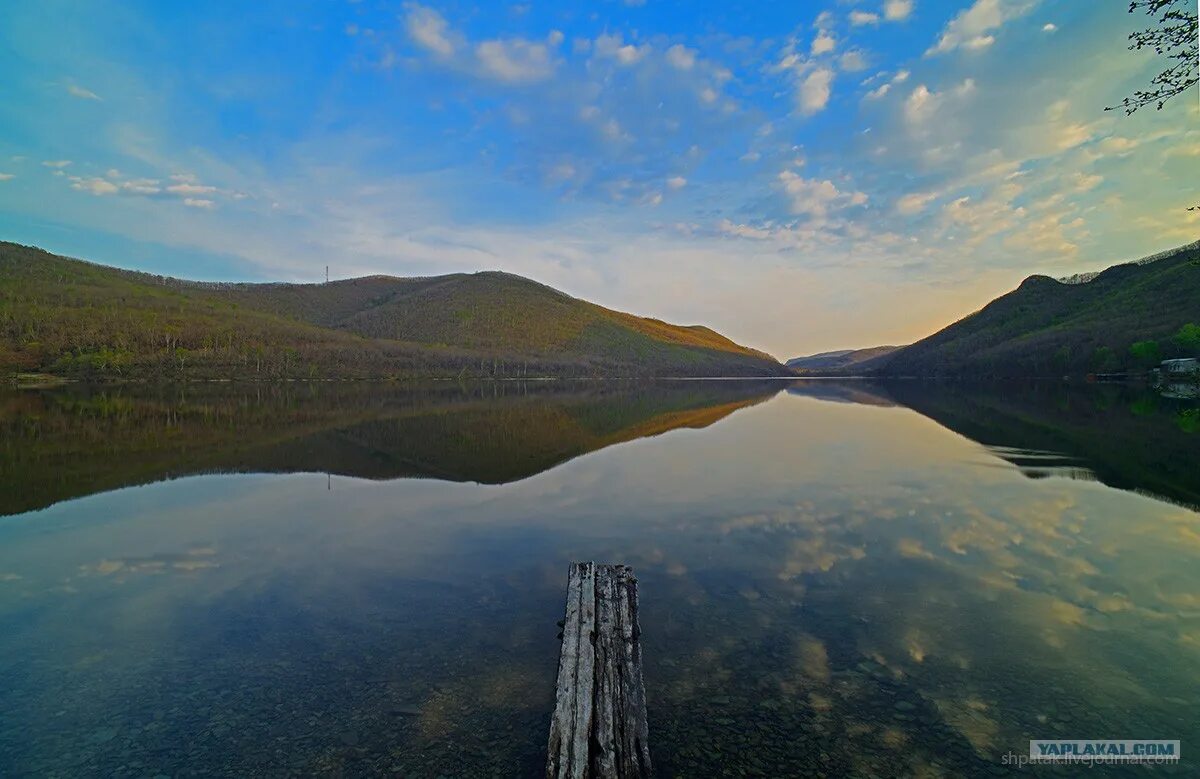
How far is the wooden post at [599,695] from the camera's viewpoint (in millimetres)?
6223

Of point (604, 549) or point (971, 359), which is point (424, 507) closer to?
point (604, 549)

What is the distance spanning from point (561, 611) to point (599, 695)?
4.36m

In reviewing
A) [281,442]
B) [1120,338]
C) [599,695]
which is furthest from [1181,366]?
[599,695]

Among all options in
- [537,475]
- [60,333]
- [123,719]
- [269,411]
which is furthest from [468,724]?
[60,333]

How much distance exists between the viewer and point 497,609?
11570 mm

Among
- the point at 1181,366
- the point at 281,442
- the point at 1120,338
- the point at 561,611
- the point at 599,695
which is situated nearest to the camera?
the point at 599,695

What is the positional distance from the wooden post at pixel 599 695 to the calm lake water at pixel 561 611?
0.67 m

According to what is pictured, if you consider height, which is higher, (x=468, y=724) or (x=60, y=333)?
(x=60, y=333)

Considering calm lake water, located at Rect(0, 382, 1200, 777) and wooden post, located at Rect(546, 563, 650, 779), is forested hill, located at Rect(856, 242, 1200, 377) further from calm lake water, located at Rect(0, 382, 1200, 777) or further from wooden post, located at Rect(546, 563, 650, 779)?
wooden post, located at Rect(546, 563, 650, 779)

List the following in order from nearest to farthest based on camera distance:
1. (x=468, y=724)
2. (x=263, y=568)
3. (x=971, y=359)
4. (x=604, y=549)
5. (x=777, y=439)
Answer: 1. (x=468, y=724)
2. (x=263, y=568)
3. (x=604, y=549)
4. (x=777, y=439)
5. (x=971, y=359)

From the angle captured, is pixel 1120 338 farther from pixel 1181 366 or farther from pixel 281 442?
pixel 281 442

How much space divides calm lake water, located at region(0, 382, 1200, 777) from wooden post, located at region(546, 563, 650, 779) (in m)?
0.67

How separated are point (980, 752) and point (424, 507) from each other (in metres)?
17.5

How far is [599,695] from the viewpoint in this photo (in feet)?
23.7
